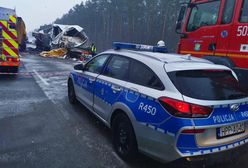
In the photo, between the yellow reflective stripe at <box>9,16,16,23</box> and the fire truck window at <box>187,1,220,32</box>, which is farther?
the yellow reflective stripe at <box>9,16,16,23</box>

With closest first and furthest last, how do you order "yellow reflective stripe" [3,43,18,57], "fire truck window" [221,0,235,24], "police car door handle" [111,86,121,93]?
"police car door handle" [111,86,121,93] → "fire truck window" [221,0,235,24] → "yellow reflective stripe" [3,43,18,57]

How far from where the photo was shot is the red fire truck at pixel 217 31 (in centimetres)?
543

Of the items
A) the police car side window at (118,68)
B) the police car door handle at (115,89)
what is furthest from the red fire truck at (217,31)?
the police car door handle at (115,89)

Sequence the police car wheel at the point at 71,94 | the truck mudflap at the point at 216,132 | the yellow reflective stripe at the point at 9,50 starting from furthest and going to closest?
the yellow reflective stripe at the point at 9,50 < the police car wheel at the point at 71,94 < the truck mudflap at the point at 216,132

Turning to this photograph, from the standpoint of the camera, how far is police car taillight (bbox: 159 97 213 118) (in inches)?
120

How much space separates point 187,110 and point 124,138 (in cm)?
124

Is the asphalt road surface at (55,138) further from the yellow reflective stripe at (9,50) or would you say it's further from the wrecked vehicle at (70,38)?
the wrecked vehicle at (70,38)

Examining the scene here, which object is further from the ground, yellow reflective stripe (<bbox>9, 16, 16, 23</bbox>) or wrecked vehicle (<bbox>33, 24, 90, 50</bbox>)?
yellow reflective stripe (<bbox>9, 16, 16, 23</bbox>)

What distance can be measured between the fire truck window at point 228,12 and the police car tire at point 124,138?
344cm

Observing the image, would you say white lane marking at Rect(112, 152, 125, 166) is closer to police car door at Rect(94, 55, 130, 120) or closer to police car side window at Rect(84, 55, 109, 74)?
police car door at Rect(94, 55, 130, 120)

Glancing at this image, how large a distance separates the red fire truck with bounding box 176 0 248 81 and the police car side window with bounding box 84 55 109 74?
2537mm

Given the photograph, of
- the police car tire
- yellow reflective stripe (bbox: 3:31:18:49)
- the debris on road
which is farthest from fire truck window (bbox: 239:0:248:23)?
the debris on road

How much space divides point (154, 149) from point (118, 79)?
1.40 metres

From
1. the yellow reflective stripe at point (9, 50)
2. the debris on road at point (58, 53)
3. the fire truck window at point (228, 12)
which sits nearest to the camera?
the fire truck window at point (228, 12)
